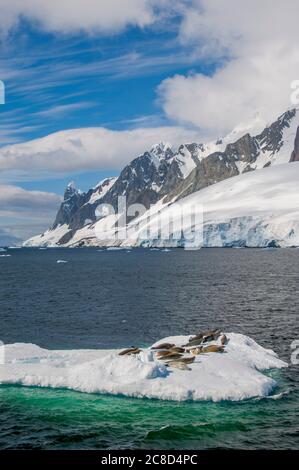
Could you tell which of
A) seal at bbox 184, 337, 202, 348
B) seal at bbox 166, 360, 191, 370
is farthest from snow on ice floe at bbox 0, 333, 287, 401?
seal at bbox 184, 337, 202, 348

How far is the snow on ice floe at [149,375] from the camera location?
2930 cm

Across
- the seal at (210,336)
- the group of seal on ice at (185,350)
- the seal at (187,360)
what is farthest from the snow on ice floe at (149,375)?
the seal at (210,336)

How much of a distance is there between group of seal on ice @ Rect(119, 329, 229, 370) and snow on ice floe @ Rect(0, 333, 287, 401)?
0.64m

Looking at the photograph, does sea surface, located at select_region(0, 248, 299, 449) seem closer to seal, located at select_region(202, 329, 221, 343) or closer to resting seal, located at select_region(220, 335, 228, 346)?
resting seal, located at select_region(220, 335, 228, 346)

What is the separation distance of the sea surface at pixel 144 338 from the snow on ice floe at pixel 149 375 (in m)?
0.72

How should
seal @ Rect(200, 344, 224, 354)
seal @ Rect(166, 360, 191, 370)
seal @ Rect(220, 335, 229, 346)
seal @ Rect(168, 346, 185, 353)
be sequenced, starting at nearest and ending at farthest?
seal @ Rect(166, 360, 191, 370)
seal @ Rect(168, 346, 185, 353)
seal @ Rect(200, 344, 224, 354)
seal @ Rect(220, 335, 229, 346)

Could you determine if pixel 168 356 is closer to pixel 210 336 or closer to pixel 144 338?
pixel 210 336

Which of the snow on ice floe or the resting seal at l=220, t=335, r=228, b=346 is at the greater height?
the resting seal at l=220, t=335, r=228, b=346

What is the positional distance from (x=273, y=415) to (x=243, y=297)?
1952 inches

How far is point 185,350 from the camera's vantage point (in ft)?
122

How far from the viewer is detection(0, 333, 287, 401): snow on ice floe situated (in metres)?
29.3

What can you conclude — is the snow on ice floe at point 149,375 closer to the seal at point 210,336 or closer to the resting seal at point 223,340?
the resting seal at point 223,340
